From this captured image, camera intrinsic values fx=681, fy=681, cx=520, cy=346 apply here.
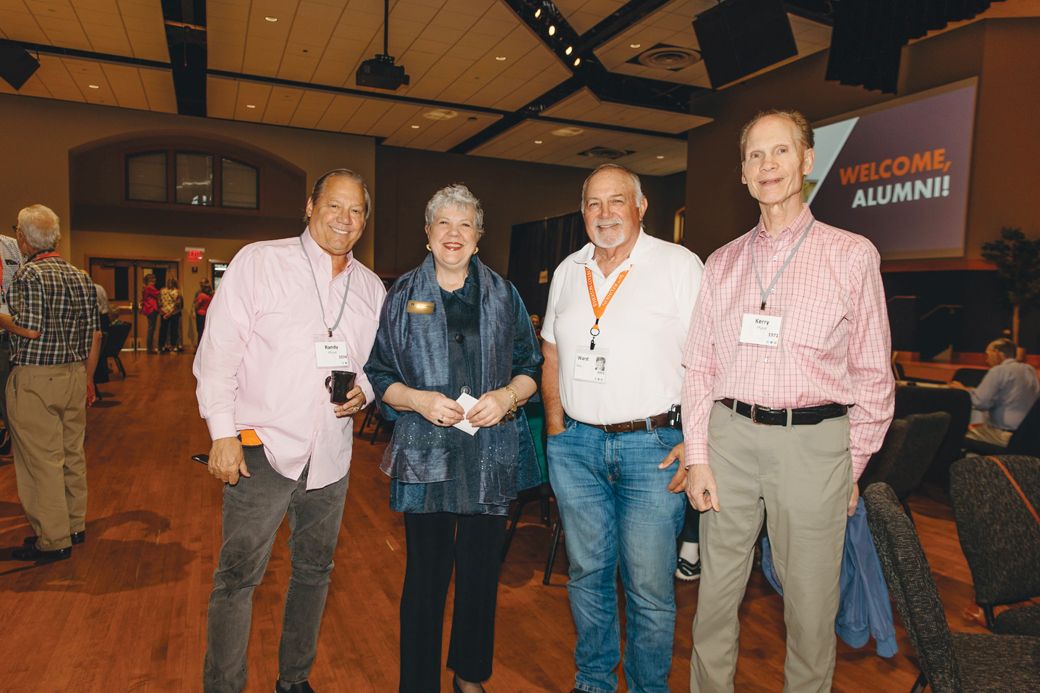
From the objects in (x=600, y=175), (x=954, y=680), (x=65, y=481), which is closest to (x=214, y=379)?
(x=600, y=175)

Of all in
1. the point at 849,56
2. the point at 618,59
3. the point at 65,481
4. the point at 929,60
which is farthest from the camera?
the point at 618,59

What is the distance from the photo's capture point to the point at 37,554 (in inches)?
137

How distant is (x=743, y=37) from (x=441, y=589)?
6488mm

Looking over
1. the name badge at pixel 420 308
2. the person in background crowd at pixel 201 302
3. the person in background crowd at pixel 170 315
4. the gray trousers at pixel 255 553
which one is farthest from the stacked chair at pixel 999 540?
the person in background crowd at pixel 170 315

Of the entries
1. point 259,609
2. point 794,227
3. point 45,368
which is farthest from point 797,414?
point 45,368

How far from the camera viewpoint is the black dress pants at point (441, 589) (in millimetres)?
1999

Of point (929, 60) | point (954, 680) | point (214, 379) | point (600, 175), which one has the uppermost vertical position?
point (929, 60)

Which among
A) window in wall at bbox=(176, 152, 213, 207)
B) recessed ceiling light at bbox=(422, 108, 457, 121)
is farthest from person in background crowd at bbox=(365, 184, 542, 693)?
window in wall at bbox=(176, 152, 213, 207)

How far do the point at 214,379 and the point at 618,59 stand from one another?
8.80 m

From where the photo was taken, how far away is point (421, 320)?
1.98m

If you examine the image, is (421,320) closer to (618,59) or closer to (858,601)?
(858,601)

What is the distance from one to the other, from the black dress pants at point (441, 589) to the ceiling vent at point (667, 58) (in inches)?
327

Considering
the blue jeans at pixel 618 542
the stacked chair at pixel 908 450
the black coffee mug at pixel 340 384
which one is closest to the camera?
the black coffee mug at pixel 340 384

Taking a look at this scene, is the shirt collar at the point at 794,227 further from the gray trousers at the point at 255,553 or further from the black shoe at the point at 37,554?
the black shoe at the point at 37,554
